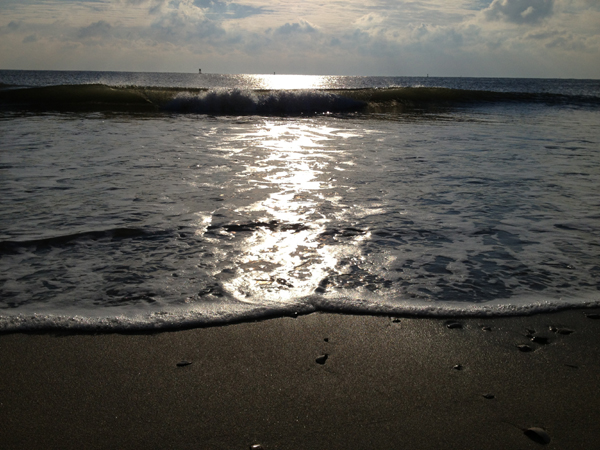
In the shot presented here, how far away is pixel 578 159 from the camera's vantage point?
7.73 metres

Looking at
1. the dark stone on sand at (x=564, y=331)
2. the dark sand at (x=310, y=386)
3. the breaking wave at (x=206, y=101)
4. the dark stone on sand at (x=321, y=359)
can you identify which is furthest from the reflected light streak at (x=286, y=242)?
the breaking wave at (x=206, y=101)

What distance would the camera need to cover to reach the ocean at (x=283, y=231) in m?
2.78

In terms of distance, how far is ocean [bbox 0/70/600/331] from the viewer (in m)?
2.78

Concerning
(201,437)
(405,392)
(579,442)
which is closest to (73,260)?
(201,437)

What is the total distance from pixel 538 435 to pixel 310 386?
905 millimetres

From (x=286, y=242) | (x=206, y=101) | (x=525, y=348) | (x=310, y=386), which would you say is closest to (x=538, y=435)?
(x=525, y=348)

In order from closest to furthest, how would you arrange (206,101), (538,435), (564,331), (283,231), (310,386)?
(538,435), (310,386), (564,331), (283,231), (206,101)

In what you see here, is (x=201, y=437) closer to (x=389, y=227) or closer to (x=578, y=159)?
(x=389, y=227)

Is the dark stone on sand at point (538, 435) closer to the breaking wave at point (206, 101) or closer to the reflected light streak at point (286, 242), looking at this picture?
the reflected light streak at point (286, 242)

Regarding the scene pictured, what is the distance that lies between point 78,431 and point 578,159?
8.44 m

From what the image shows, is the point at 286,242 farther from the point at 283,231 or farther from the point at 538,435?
the point at 538,435

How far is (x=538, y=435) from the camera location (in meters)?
1.69

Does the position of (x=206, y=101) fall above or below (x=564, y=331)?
above

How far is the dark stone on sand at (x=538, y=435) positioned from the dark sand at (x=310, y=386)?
0.06 ft
